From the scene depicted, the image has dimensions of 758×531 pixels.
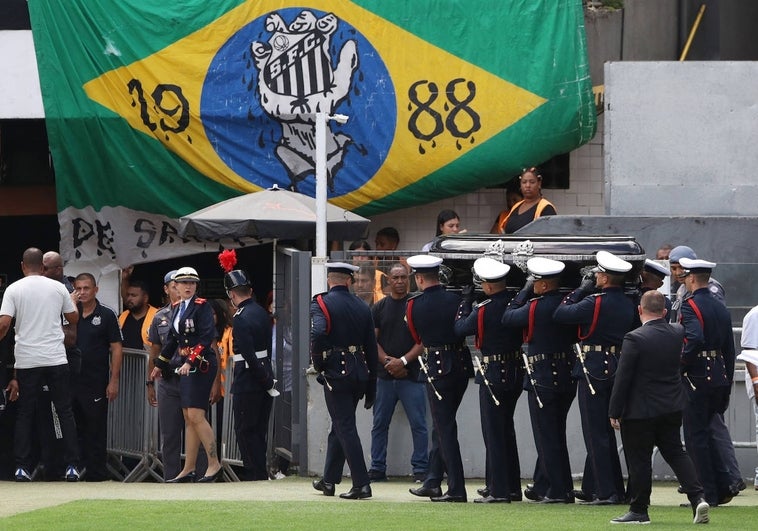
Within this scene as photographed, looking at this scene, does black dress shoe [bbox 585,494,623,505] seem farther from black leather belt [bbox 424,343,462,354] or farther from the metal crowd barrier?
the metal crowd barrier

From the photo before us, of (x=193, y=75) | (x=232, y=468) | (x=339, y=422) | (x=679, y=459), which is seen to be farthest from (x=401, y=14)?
(x=679, y=459)

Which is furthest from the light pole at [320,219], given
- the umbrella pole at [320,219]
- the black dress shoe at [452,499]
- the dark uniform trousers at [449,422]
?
the black dress shoe at [452,499]

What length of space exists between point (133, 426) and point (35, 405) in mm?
A: 1119

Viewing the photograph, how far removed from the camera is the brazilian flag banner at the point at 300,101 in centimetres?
1811

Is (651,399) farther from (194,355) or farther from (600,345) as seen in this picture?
(194,355)

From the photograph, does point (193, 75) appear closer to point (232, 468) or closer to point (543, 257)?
point (232, 468)

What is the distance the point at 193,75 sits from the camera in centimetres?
1819

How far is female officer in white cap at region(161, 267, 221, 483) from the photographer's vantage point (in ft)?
47.4

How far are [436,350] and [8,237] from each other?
37.4 feet

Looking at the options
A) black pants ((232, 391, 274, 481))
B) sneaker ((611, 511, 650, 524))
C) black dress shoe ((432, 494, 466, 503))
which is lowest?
black dress shoe ((432, 494, 466, 503))

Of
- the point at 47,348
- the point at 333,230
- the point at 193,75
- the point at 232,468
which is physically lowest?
the point at 232,468

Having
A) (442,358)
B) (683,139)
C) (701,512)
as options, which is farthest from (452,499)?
(683,139)

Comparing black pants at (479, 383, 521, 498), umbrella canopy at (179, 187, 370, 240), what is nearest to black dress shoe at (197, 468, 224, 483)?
umbrella canopy at (179, 187, 370, 240)

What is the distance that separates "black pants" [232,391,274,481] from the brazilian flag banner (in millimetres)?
4154
